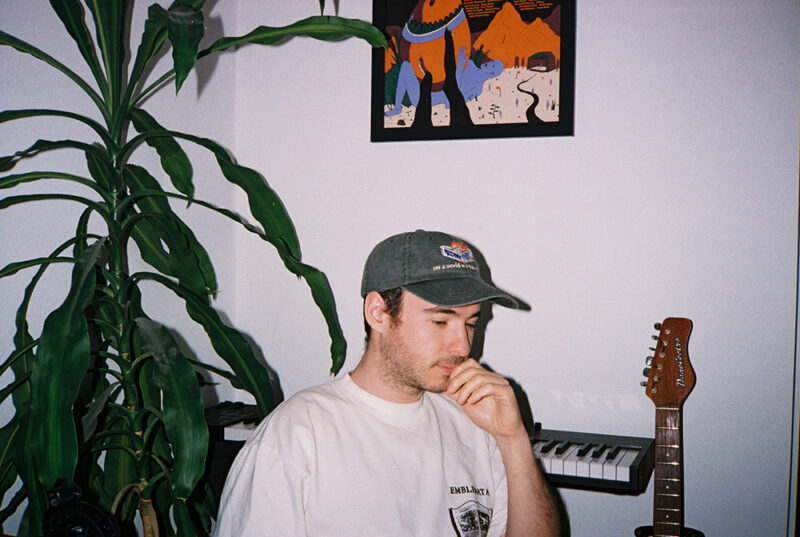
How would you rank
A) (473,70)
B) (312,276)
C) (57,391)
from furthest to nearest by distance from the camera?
1. (473,70)
2. (312,276)
3. (57,391)

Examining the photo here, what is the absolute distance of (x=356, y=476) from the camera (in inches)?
51.8

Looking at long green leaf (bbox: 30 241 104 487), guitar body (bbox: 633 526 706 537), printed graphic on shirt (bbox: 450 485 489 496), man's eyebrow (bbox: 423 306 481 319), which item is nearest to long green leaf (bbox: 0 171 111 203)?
long green leaf (bbox: 30 241 104 487)

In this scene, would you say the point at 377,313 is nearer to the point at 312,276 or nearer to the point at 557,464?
the point at 312,276

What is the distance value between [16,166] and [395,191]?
1.24 meters

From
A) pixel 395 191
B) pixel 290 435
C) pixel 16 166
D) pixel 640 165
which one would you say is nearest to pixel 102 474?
pixel 290 435

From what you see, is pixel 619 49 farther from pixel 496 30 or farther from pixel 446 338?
pixel 446 338

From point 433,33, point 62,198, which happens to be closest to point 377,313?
point 62,198

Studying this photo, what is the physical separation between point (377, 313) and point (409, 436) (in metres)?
0.27

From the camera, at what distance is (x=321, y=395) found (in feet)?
4.60

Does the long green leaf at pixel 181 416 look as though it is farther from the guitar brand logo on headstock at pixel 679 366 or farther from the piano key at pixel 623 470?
the guitar brand logo on headstock at pixel 679 366

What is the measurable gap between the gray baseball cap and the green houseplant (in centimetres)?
25

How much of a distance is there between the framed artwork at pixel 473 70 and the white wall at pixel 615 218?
59mm

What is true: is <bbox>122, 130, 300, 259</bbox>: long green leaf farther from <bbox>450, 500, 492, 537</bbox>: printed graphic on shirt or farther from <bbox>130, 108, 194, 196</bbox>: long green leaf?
<bbox>450, 500, 492, 537</bbox>: printed graphic on shirt

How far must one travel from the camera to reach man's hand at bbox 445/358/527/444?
4.75 feet
